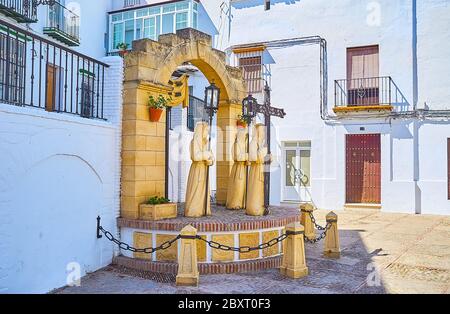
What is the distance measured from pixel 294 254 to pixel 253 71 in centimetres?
1241

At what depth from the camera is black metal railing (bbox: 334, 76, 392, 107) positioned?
50.1ft

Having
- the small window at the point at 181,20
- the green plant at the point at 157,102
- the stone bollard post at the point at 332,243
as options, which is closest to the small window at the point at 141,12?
the small window at the point at 181,20

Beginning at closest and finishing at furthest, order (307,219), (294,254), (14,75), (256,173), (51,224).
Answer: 1. (51,224)
2. (294,254)
3. (256,173)
4. (14,75)
5. (307,219)

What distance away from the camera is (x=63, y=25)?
15.9 meters

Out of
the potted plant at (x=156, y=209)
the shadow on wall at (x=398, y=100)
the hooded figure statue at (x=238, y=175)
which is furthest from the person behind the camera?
the shadow on wall at (x=398, y=100)

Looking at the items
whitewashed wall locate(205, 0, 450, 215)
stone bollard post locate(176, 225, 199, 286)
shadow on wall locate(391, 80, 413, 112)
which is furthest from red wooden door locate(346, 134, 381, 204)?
stone bollard post locate(176, 225, 199, 286)

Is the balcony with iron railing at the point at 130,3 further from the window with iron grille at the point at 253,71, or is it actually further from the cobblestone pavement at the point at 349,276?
the cobblestone pavement at the point at 349,276

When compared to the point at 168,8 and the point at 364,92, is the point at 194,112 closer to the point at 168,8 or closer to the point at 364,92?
the point at 364,92

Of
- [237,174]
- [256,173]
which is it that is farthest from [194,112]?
[256,173]

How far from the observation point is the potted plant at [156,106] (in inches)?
285

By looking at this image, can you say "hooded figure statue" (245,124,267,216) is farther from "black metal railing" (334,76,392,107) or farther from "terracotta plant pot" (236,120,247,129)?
"black metal railing" (334,76,392,107)

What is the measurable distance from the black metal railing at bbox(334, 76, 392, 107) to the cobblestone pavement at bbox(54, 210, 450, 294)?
22.7 ft

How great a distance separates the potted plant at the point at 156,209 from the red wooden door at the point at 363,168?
10.2m

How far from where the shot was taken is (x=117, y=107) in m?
7.09
